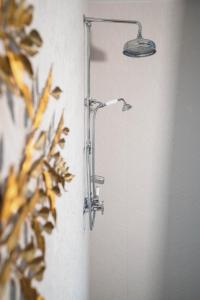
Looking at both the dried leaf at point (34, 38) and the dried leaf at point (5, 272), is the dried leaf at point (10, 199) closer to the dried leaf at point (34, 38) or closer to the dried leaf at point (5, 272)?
the dried leaf at point (5, 272)

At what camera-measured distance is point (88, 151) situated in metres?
1.51

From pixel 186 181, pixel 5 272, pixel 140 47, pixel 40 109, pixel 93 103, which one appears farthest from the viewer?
pixel 186 181

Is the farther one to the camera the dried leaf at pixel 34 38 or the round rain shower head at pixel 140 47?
the round rain shower head at pixel 140 47

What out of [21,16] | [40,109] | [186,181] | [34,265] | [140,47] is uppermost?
[140,47]

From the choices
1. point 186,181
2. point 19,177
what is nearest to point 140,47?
point 186,181

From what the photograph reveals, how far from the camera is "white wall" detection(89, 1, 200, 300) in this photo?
1.73 meters

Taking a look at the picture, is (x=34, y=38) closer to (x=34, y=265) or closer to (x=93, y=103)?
(x=34, y=265)

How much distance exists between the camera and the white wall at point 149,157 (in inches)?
68.2

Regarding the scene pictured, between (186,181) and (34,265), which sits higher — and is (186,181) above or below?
below

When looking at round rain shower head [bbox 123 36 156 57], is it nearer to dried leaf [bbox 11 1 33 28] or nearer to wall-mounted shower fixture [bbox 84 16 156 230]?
wall-mounted shower fixture [bbox 84 16 156 230]

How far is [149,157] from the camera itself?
180cm

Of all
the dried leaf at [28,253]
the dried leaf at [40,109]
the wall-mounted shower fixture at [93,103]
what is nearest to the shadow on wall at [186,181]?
the wall-mounted shower fixture at [93,103]

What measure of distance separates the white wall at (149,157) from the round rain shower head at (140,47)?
0.35 meters

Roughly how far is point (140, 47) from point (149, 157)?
72 centimetres
